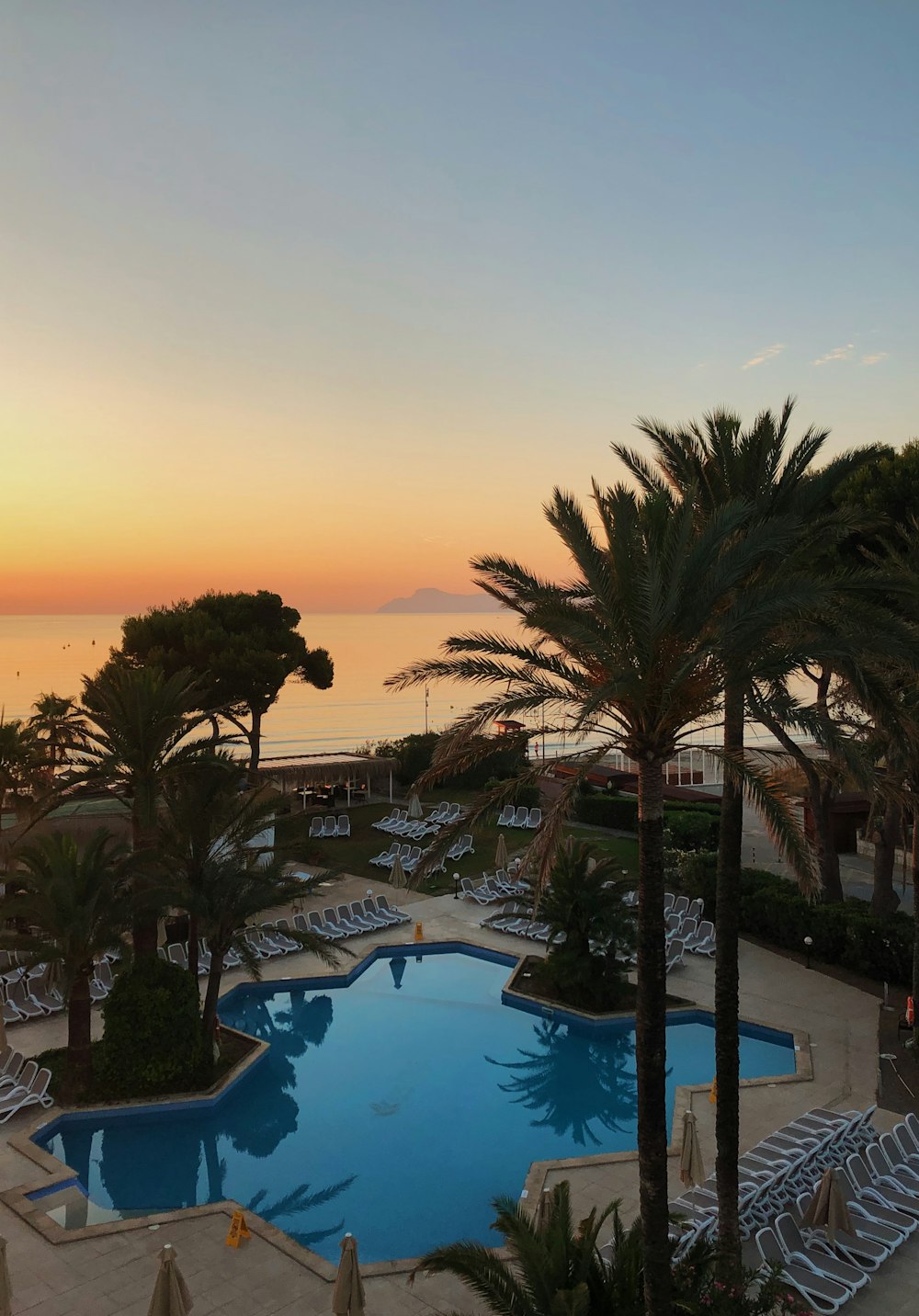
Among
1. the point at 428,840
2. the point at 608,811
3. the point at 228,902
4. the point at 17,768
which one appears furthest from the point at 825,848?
the point at 17,768

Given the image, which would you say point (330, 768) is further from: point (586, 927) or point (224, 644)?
point (586, 927)

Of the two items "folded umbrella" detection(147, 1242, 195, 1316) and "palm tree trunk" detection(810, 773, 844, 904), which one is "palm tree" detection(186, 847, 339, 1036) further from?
"palm tree trunk" detection(810, 773, 844, 904)

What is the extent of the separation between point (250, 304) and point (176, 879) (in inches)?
531

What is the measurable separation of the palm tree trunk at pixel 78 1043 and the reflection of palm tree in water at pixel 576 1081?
614 cm

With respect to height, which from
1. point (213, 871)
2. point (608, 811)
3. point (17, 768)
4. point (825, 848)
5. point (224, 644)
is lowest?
point (608, 811)

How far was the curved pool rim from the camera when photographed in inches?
365

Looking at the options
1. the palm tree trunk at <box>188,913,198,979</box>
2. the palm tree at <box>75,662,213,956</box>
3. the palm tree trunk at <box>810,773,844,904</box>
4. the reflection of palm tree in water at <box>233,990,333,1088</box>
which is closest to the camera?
the palm tree at <box>75,662,213,956</box>

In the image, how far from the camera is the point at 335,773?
32.1m

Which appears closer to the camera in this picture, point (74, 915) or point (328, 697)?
point (74, 915)

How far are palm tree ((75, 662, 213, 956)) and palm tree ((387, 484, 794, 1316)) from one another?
6321 mm

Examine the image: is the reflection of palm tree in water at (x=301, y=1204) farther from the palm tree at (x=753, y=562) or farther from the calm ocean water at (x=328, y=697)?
the calm ocean water at (x=328, y=697)

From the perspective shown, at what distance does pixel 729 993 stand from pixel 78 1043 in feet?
29.1

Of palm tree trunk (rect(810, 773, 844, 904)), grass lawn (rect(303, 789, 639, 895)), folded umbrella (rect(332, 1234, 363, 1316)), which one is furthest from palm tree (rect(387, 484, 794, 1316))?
grass lawn (rect(303, 789, 639, 895))

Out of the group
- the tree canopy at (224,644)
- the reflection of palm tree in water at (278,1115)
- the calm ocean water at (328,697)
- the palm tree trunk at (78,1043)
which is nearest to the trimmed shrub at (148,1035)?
the palm tree trunk at (78,1043)
